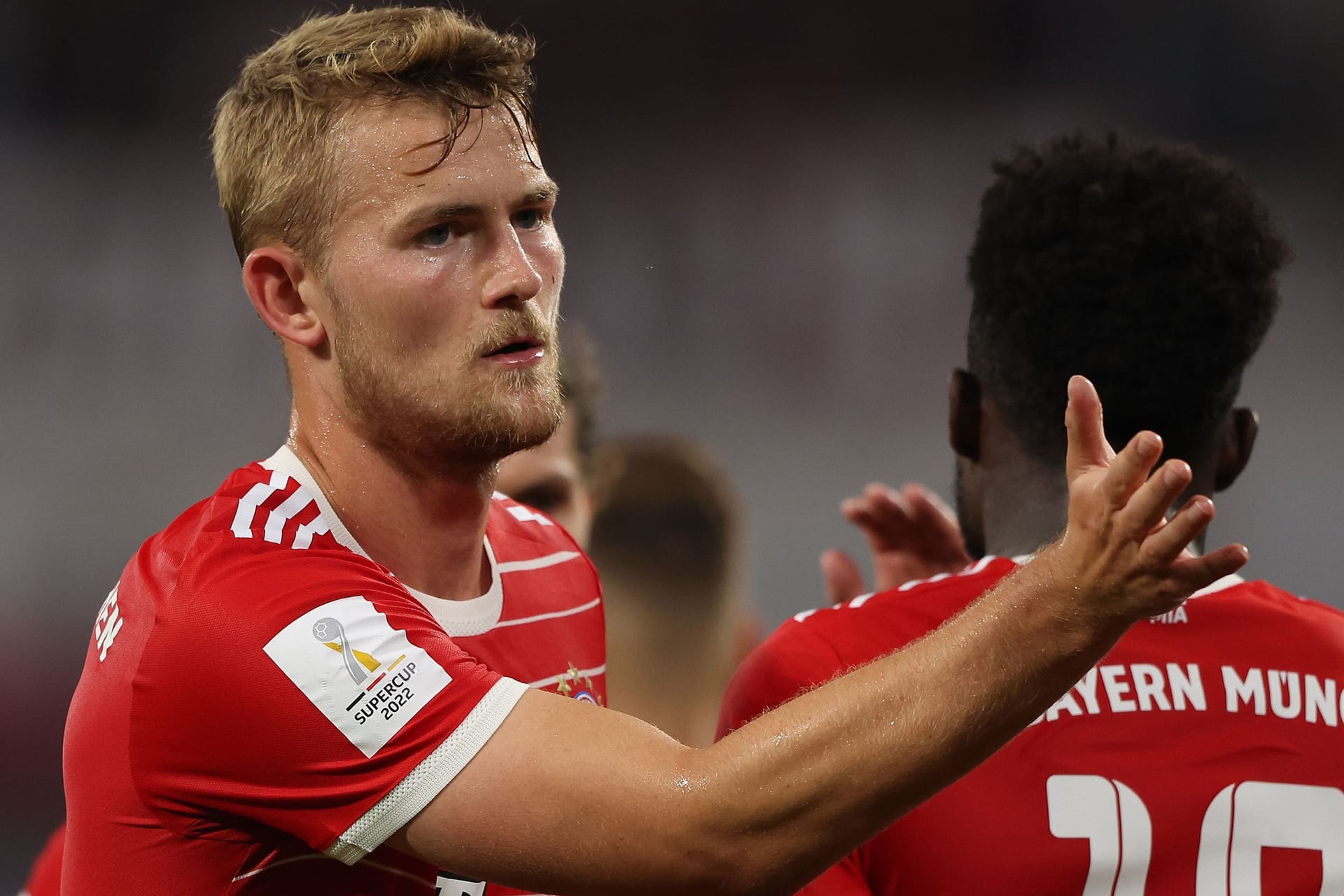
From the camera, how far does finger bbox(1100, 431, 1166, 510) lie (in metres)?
1.26

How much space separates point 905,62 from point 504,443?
6.13m

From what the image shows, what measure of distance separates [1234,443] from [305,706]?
4.29 ft

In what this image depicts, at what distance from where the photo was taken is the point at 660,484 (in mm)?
4266

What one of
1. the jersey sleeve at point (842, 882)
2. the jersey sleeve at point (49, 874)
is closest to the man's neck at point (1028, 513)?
the jersey sleeve at point (842, 882)

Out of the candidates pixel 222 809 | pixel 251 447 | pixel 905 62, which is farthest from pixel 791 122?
pixel 222 809

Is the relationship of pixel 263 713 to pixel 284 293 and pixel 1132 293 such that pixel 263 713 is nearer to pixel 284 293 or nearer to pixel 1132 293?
pixel 284 293

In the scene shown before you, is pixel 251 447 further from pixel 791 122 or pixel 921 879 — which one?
pixel 921 879

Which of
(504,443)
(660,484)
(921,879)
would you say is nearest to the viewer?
(921,879)

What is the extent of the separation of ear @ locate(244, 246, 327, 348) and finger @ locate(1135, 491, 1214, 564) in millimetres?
1158

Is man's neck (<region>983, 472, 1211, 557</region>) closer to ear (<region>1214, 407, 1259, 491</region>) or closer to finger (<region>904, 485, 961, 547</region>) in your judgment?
ear (<region>1214, 407, 1259, 491</region>)

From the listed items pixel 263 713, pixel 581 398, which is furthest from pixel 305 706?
pixel 581 398

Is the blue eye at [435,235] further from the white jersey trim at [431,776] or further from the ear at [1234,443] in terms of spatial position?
the ear at [1234,443]

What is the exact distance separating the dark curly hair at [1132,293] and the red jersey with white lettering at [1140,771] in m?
0.25

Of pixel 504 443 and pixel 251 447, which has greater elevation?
pixel 251 447
